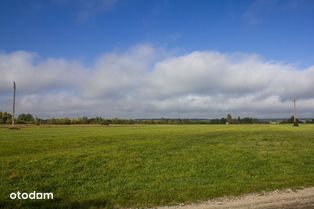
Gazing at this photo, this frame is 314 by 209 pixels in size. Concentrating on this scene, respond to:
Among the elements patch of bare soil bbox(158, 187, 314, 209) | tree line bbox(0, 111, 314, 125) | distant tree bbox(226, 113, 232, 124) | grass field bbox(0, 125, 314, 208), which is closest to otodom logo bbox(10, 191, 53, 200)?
grass field bbox(0, 125, 314, 208)

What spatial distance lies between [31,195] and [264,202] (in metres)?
7.52

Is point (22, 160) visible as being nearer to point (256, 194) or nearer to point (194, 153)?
point (194, 153)

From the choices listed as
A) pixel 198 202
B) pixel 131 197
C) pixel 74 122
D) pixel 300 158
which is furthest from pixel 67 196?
pixel 74 122

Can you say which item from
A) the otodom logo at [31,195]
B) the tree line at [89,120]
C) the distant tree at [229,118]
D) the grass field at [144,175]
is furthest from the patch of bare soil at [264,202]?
the distant tree at [229,118]

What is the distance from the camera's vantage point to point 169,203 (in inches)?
441

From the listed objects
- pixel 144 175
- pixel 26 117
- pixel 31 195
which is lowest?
pixel 31 195

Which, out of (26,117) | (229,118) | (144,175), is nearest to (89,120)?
(26,117)

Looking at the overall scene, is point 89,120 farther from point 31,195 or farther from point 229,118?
point 31,195

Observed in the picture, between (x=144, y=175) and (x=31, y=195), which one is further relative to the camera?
(x=144, y=175)

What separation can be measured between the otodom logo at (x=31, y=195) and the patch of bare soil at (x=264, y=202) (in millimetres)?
4363

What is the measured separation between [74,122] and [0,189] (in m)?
131

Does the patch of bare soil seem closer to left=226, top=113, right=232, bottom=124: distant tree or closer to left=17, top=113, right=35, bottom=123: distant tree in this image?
left=17, top=113, right=35, bottom=123: distant tree

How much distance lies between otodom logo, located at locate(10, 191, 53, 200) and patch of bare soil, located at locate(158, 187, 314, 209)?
14.3 feet

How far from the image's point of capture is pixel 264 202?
11086 millimetres
